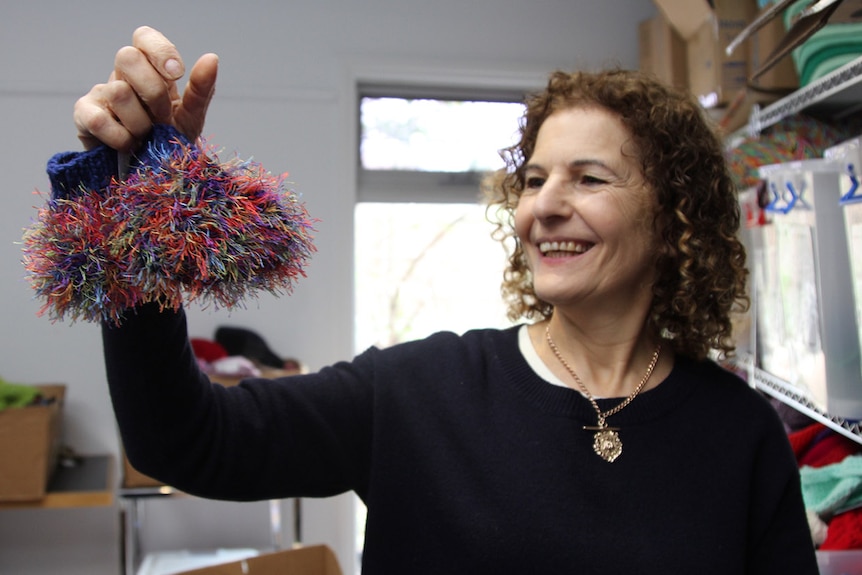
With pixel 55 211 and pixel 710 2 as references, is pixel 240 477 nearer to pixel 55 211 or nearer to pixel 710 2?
pixel 55 211

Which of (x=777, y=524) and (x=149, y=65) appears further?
(x=777, y=524)

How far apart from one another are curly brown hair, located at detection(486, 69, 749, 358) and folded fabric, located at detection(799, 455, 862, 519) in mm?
376

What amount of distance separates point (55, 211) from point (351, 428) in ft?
1.43

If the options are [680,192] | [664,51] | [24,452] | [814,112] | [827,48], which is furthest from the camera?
[664,51]

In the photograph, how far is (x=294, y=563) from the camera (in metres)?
0.93

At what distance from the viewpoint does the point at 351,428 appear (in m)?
0.91

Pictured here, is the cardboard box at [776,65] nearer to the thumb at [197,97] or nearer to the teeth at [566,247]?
the teeth at [566,247]

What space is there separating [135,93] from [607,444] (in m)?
0.70

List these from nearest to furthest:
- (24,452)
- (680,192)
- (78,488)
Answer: (680,192), (24,452), (78,488)

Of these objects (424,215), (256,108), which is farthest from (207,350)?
(424,215)

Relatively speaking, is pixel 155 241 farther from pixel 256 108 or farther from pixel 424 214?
pixel 424 214

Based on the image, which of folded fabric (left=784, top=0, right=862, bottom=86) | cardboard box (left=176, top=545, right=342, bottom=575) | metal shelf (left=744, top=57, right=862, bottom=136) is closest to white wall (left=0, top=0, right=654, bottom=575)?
metal shelf (left=744, top=57, right=862, bottom=136)

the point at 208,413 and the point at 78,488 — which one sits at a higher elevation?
→ the point at 208,413

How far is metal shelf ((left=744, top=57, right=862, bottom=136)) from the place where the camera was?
4.18 ft
